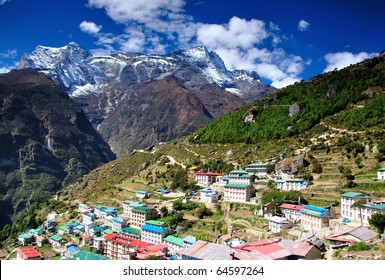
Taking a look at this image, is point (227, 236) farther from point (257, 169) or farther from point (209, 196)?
point (257, 169)

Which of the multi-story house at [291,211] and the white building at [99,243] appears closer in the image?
the multi-story house at [291,211]

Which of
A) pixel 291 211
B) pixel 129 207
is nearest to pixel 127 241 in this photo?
pixel 129 207

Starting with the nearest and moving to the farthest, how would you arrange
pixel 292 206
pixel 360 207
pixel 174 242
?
pixel 360 207 → pixel 174 242 → pixel 292 206

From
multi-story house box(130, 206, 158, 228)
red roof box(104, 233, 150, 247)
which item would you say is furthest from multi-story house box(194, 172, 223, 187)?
red roof box(104, 233, 150, 247)

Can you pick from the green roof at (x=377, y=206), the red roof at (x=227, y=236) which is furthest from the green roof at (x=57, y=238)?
the green roof at (x=377, y=206)

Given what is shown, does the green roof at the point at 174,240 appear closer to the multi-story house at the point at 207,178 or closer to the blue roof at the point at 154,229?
the blue roof at the point at 154,229

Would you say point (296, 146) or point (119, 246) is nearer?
point (119, 246)

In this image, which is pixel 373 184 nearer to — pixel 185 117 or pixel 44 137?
pixel 44 137
